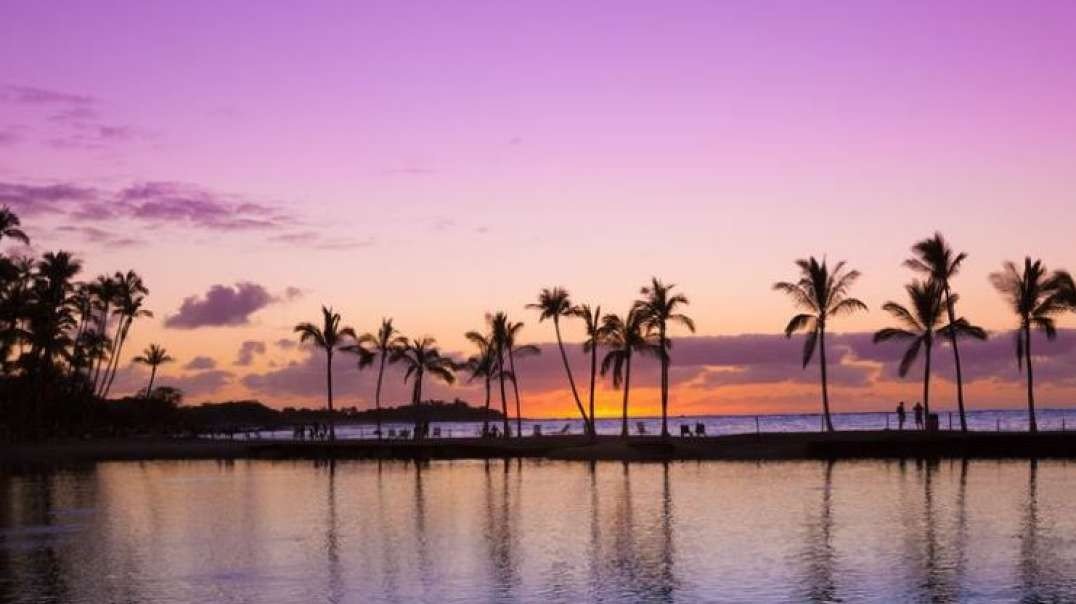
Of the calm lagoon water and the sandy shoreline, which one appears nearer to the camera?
the calm lagoon water

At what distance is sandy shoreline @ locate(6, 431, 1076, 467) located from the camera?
233 feet

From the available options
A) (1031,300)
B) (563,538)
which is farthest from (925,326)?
(563,538)

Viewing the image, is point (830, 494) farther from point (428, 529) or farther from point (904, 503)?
point (428, 529)

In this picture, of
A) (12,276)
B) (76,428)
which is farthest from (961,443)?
(76,428)

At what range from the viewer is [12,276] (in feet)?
285

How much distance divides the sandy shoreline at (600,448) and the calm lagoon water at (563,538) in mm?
8502

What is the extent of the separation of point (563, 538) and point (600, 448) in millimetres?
45500

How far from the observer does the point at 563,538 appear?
36312mm

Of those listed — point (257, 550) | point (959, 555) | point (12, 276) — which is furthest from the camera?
point (12, 276)

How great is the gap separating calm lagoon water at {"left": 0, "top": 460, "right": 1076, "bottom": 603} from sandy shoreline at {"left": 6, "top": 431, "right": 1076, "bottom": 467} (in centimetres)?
850

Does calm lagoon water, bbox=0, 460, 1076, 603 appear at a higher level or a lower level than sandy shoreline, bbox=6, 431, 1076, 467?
lower

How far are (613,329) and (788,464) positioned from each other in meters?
24.1

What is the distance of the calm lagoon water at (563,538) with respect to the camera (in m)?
26.9

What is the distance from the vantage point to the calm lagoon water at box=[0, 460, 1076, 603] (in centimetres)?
2694
